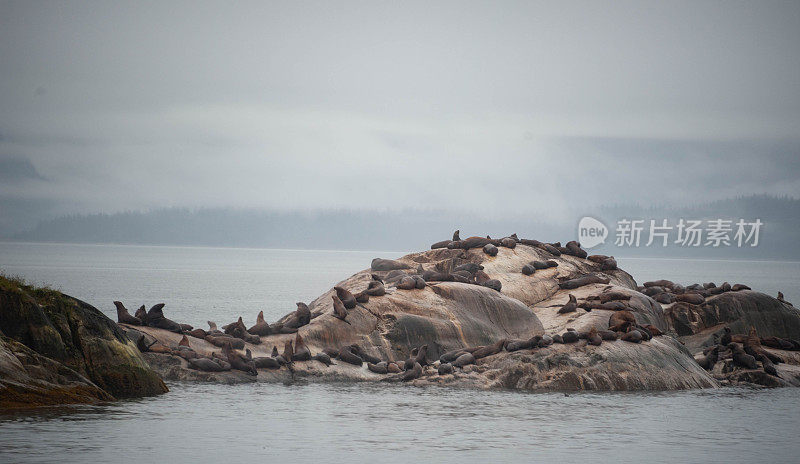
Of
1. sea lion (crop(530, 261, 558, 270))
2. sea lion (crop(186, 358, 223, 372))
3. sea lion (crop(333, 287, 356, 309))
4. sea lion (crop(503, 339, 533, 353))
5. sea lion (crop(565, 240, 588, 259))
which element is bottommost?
sea lion (crop(186, 358, 223, 372))

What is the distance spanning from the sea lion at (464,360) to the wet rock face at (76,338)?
981 cm

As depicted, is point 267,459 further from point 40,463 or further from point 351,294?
point 351,294

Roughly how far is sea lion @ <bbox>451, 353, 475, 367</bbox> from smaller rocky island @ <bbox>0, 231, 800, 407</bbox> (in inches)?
1.9

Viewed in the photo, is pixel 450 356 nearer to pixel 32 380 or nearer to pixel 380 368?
pixel 380 368

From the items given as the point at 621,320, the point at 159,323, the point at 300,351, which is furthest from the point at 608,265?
the point at 159,323

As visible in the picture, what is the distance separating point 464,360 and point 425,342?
209cm

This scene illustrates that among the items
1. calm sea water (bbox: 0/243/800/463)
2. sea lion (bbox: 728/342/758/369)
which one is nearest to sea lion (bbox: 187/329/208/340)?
calm sea water (bbox: 0/243/800/463)

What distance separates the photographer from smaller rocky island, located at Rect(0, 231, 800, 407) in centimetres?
2236

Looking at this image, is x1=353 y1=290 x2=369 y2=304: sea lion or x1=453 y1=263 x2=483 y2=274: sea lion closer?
x1=353 y1=290 x2=369 y2=304: sea lion

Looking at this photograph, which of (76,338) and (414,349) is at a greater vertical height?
(76,338)

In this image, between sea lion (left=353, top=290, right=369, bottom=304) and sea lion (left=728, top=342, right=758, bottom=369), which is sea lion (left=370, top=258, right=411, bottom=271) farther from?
sea lion (left=728, top=342, right=758, bottom=369)

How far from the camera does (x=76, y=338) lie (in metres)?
22.2

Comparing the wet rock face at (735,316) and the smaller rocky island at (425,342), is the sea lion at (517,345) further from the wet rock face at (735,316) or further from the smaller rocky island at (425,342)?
the wet rock face at (735,316)

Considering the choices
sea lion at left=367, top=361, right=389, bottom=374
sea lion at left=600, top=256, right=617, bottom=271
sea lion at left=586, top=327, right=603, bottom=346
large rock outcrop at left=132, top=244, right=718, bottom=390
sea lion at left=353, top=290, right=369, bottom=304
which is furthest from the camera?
sea lion at left=600, top=256, right=617, bottom=271
